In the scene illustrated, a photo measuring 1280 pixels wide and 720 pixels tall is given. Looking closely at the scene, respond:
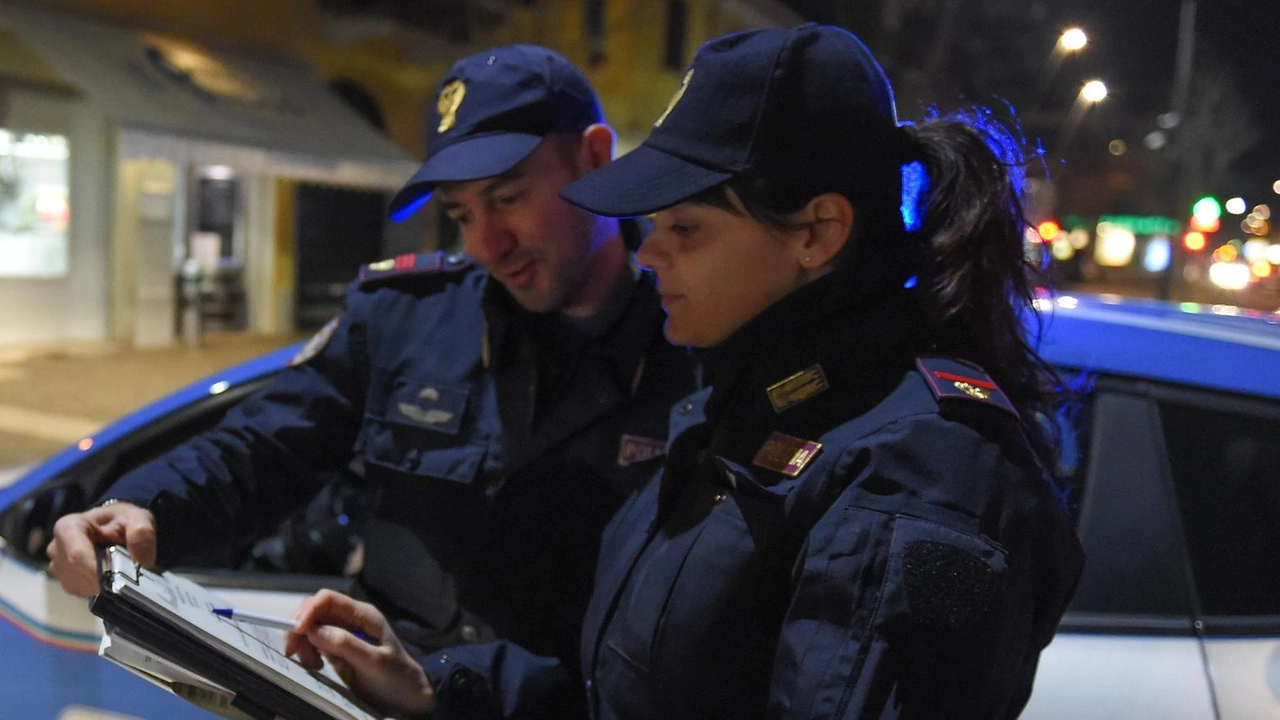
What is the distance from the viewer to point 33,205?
1127cm

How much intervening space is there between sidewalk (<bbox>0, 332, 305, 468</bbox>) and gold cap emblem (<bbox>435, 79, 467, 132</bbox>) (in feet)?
20.1

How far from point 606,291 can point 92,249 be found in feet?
37.9

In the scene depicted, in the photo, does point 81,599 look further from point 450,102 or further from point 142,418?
point 450,102

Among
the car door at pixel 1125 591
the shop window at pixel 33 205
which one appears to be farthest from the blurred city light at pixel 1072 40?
the shop window at pixel 33 205

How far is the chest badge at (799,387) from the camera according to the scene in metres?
1.08

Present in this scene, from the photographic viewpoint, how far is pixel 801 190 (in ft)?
3.48

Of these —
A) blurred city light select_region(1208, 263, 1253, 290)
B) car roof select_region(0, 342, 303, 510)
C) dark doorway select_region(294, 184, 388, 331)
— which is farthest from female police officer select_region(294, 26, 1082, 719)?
dark doorway select_region(294, 184, 388, 331)

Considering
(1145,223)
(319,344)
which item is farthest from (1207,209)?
(319,344)

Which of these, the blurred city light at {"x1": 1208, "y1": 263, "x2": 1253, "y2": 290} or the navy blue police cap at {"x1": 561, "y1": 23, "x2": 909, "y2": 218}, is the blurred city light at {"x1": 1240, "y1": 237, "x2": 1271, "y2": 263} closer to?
the blurred city light at {"x1": 1208, "y1": 263, "x2": 1253, "y2": 290}

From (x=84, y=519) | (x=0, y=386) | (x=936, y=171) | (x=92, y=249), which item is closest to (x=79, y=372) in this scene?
(x=0, y=386)

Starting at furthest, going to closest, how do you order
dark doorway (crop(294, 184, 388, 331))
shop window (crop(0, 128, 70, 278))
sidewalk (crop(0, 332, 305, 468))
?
dark doorway (crop(294, 184, 388, 331)) → shop window (crop(0, 128, 70, 278)) → sidewalk (crop(0, 332, 305, 468))

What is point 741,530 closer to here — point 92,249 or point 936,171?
point 936,171

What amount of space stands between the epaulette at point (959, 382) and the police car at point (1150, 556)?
0.36 m

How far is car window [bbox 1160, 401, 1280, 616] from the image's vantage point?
1.64 meters
